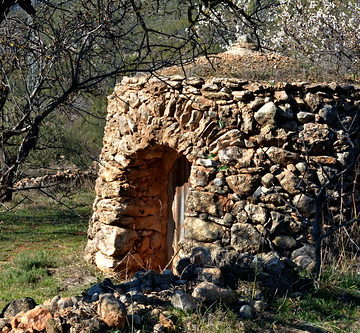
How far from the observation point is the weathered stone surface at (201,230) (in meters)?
7.69

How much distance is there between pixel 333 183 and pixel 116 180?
3174mm

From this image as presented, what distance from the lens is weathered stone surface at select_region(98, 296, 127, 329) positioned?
12.2 feet

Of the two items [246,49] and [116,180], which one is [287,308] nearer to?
[116,180]

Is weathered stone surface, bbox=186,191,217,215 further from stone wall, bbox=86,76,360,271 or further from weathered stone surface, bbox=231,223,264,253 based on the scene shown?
weathered stone surface, bbox=231,223,264,253

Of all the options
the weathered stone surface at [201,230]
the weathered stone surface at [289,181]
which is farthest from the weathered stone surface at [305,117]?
the weathered stone surface at [201,230]

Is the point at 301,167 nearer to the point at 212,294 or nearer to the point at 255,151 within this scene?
the point at 255,151

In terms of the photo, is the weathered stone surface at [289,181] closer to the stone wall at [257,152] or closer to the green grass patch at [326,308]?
the stone wall at [257,152]

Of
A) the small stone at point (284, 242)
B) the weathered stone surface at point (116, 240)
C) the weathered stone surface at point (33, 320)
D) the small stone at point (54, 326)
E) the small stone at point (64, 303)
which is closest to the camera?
the small stone at point (54, 326)

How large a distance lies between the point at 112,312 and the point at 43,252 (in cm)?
638

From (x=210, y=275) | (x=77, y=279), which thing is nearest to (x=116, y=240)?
(x=77, y=279)

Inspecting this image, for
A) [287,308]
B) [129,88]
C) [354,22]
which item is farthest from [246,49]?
[354,22]

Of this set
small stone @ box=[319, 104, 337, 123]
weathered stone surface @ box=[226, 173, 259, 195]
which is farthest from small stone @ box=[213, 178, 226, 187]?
small stone @ box=[319, 104, 337, 123]

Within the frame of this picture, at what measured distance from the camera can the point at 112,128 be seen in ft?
30.0

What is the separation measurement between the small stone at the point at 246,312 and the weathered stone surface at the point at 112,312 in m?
0.84
